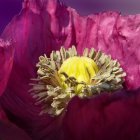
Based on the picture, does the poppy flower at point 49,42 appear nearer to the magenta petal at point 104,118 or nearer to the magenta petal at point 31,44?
the magenta petal at point 31,44

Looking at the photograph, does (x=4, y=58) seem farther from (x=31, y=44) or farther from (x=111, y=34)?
(x=111, y=34)

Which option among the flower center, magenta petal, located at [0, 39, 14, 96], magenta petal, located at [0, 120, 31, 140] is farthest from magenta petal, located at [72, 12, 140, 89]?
magenta petal, located at [0, 120, 31, 140]

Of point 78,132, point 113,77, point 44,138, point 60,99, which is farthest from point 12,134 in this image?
point 113,77

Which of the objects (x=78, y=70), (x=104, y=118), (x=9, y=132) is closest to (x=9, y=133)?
(x=9, y=132)

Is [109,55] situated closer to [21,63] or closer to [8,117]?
[21,63]

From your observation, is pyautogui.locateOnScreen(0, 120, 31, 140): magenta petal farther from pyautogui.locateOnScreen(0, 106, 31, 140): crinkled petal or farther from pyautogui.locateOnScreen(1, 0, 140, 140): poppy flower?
pyautogui.locateOnScreen(1, 0, 140, 140): poppy flower

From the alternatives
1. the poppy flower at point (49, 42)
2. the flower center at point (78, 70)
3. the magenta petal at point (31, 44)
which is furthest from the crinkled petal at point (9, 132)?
the flower center at point (78, 70)
